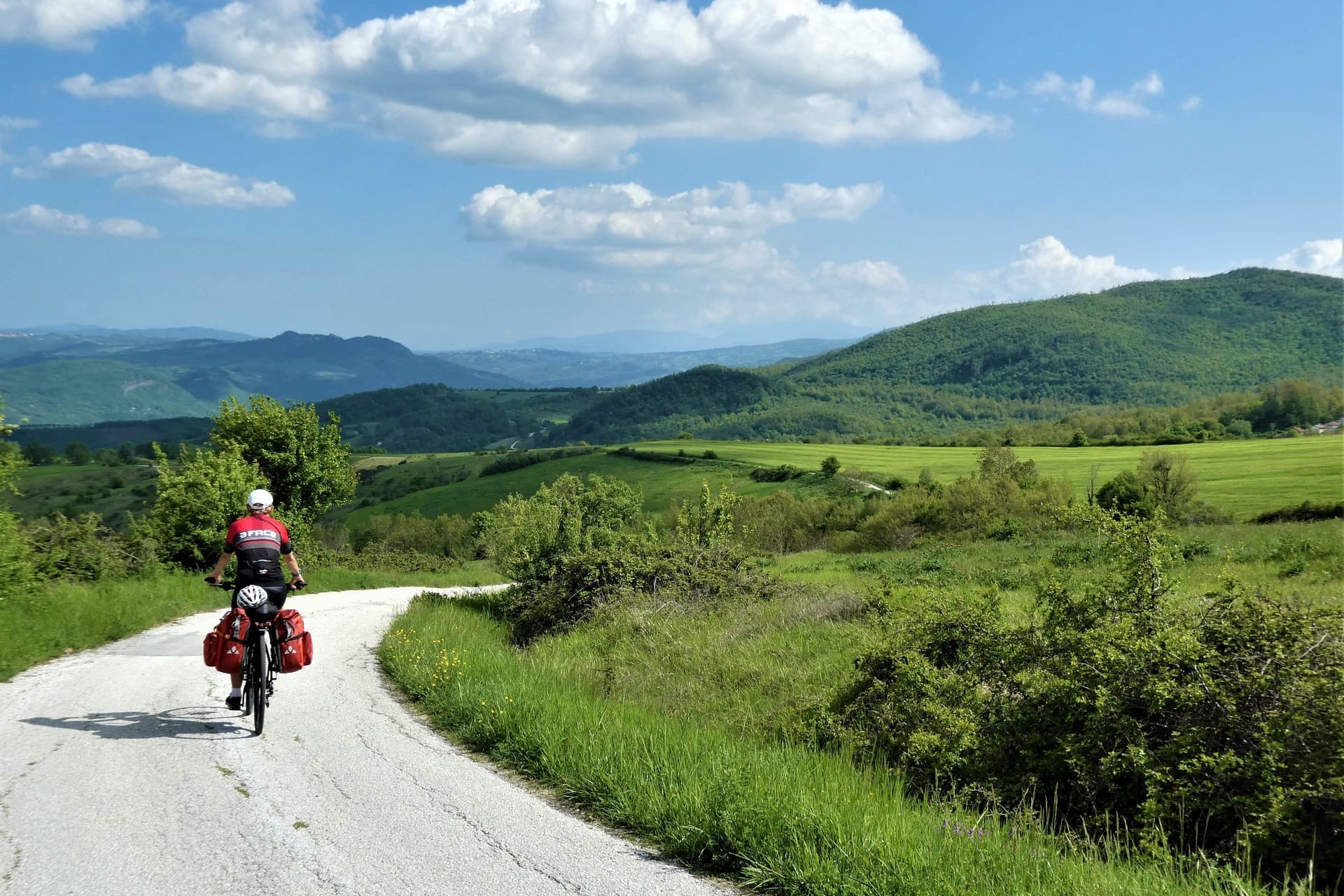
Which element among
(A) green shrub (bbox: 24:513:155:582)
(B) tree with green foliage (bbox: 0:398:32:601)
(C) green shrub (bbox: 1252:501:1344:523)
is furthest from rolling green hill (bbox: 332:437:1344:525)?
(B) tree with green foliage (bbox: 0:398:32:601)

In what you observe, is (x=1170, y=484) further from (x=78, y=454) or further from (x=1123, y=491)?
(x=78, y=454)

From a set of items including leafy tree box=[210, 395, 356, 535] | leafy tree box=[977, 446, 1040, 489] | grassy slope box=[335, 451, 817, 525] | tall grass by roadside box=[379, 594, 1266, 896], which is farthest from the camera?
grassy slope box=[335, 451, 817, 525]

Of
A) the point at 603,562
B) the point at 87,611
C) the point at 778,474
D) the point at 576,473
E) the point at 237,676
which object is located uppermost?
the point at 237,676

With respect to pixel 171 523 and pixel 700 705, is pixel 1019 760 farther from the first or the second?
pixel 171 523

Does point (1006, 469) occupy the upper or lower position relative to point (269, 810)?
lower

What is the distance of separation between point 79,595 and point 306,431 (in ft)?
83.8

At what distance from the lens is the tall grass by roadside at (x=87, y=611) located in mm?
11508

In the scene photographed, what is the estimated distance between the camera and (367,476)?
456 ft

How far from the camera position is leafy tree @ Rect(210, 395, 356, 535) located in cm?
3769

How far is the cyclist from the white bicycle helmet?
0.26 ft

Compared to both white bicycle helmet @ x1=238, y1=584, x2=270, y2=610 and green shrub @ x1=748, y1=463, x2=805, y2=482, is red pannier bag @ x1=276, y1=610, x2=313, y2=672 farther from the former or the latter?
green shrub @ x1=748, y1=463, x2=805, y2=482

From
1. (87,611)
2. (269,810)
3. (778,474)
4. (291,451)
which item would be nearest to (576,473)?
(778,474)

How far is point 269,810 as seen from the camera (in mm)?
Answer: 6125

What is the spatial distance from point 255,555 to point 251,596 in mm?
422
